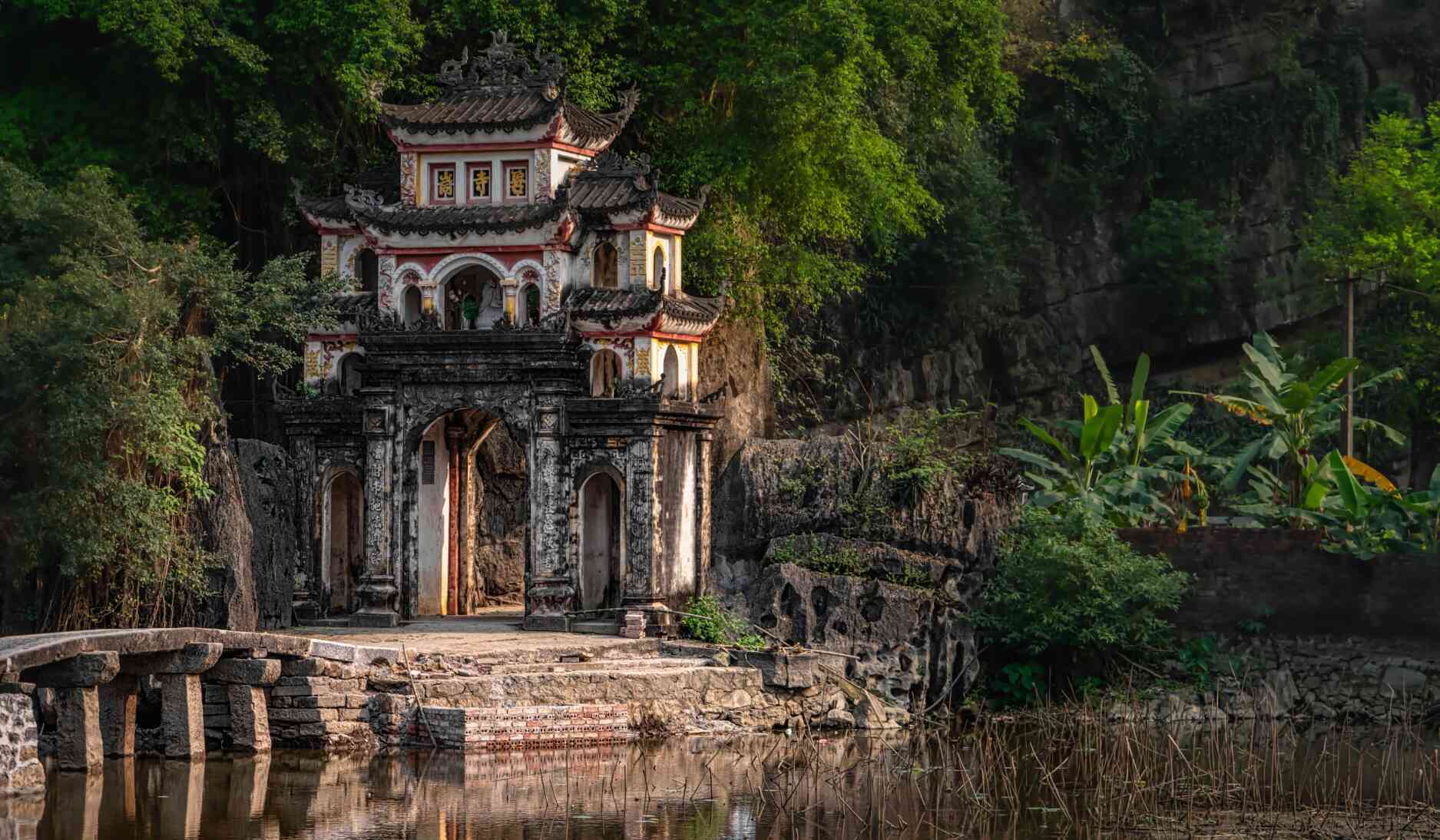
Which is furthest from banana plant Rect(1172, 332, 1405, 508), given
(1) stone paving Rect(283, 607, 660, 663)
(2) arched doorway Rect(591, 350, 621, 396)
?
(1) stone paving Rect(283, 607, 660, 663)

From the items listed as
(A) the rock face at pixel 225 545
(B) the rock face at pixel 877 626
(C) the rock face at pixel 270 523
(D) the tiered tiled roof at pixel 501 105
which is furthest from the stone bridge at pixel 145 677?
(D) the tiered tiled roof at pixel 501 105

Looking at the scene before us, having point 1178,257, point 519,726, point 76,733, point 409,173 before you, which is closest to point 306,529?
point 409,173

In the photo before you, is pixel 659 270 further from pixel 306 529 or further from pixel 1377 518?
pixel 1377 518

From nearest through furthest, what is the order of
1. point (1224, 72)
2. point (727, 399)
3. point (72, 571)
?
point (72, 571) < point (727, 399) < point (1224, 72)

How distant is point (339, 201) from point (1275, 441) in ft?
46.4

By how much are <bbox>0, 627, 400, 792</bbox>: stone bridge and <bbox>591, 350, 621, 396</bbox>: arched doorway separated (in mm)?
6287

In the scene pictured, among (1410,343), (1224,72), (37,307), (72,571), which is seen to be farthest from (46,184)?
(1224,72)

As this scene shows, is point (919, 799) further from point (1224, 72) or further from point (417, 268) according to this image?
point (1224, 72)

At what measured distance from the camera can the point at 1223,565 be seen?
2922 cm

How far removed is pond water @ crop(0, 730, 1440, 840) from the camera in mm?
17938

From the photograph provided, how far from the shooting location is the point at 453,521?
29.7 m

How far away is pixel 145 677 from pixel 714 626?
8187mm

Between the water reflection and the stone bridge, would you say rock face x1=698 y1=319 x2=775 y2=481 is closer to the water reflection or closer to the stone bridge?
the water reflection

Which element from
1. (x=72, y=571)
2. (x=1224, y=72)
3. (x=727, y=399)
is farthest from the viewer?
(x=1224, y=72)
